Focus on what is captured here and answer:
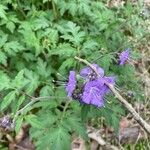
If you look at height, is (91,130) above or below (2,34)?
below

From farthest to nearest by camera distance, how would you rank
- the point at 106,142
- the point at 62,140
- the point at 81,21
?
the point at 81,21 → the point at 106,142 → the point at 62,140

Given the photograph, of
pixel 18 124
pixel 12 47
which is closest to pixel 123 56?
pixel 18 124

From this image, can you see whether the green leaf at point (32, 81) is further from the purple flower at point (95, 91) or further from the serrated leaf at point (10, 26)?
the purple flower at point (95, 91)

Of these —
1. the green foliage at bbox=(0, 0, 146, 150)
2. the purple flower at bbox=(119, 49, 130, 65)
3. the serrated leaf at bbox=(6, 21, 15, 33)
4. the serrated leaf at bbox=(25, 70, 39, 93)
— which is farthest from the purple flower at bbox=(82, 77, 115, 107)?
the serrated leaf at bbox=(6, 21, 15, 33)

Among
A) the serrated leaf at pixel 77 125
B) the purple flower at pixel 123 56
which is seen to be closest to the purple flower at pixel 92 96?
the serrated leaf at pixel 77 125

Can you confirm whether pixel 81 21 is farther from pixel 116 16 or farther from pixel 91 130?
pixel 91 130

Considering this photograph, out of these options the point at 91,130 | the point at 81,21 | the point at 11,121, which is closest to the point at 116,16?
the point at 81,21

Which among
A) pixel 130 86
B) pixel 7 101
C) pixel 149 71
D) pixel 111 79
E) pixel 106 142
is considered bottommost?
pixel 106 142
